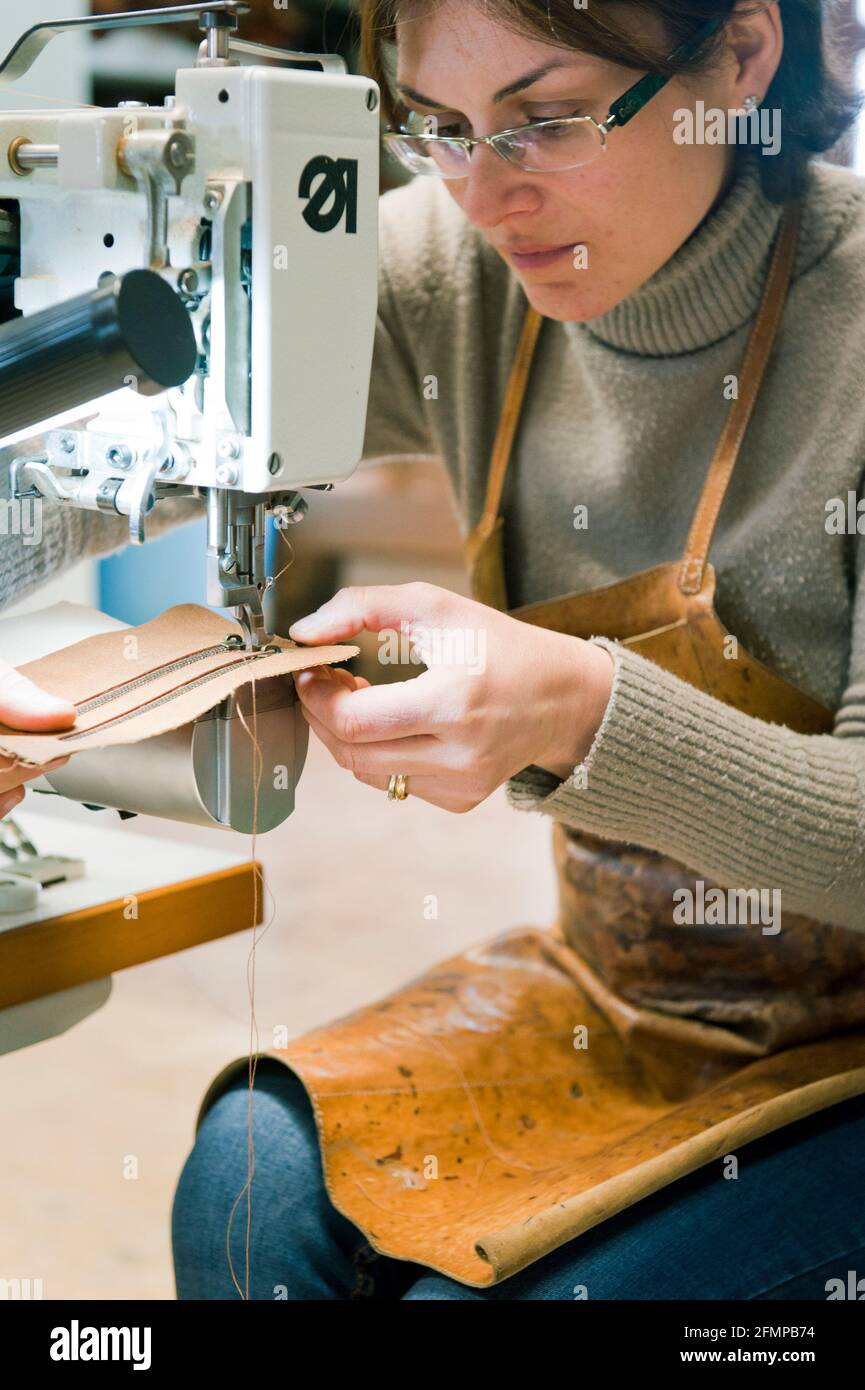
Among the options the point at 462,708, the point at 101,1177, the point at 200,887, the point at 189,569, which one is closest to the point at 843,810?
the point at 462,708

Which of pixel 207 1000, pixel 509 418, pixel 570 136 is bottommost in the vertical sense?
pixel 207 1000

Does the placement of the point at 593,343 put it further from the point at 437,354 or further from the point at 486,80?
the point at 486,80

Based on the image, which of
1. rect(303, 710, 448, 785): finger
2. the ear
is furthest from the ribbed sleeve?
the ear

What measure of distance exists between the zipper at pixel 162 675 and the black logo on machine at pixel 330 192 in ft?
0.81

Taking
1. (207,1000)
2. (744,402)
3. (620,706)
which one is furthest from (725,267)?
(207,1000)

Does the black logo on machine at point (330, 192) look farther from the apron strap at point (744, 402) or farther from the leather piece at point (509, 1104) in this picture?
the leather piece at point (509, 1104)

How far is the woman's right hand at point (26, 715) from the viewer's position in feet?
2.64

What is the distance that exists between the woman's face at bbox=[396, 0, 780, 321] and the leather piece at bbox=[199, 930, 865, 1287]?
1.83ft

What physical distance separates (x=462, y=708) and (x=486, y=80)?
447 millimetres

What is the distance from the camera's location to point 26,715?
0.81 m

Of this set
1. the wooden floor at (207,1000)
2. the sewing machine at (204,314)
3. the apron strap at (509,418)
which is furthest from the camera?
the wooden floor at (207,1000)

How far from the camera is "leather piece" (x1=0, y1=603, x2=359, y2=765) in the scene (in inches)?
31.2

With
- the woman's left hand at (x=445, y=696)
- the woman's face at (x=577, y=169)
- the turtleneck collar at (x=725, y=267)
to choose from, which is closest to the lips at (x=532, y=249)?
the woman's face at (x=577, y=169)

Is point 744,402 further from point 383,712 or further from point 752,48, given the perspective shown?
point 383,712
